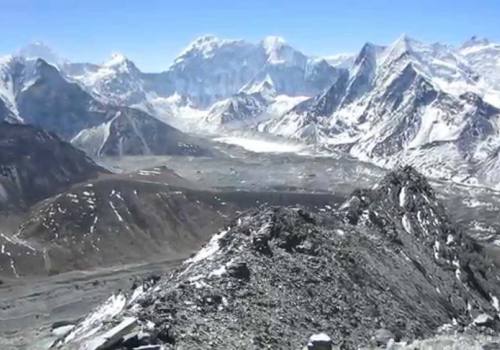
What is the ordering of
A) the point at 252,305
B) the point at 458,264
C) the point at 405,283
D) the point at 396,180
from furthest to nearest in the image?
the point at 396,180 < the point at 458,264 < the point at 405,283 < the point at 252,305

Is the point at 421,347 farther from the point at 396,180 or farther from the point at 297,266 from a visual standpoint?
the point at 396,180

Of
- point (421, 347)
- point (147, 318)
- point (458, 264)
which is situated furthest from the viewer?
point (458, 264)

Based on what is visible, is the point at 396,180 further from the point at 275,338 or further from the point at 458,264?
the point at 275,338

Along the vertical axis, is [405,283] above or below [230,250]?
below

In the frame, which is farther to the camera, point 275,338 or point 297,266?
point 297,266

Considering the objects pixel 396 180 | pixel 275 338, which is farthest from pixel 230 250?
pixel 396 180

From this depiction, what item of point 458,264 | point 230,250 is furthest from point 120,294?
point 458,264
